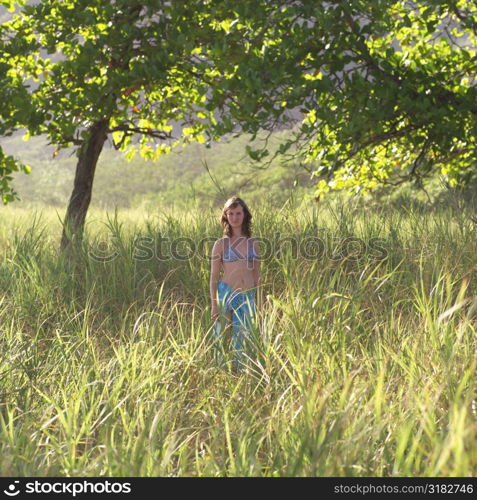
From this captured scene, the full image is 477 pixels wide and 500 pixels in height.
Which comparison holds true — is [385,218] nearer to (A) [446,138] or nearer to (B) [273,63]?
(A) [446,138]

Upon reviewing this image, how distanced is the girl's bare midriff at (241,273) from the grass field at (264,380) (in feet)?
1.11

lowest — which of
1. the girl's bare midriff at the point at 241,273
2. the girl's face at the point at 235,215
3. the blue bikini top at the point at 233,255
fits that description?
the girl's bare midriff at the point at 241,273

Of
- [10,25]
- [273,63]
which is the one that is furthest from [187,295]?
[10,25]

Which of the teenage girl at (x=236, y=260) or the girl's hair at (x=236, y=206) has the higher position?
the girl's hair at (x=236, y=206)

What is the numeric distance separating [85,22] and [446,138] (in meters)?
4.01

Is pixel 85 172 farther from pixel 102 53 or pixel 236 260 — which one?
pixel 236 260

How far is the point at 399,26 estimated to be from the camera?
26.9 feet

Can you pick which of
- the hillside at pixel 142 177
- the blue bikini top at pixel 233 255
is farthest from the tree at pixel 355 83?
the hillside at pixel 142 177
